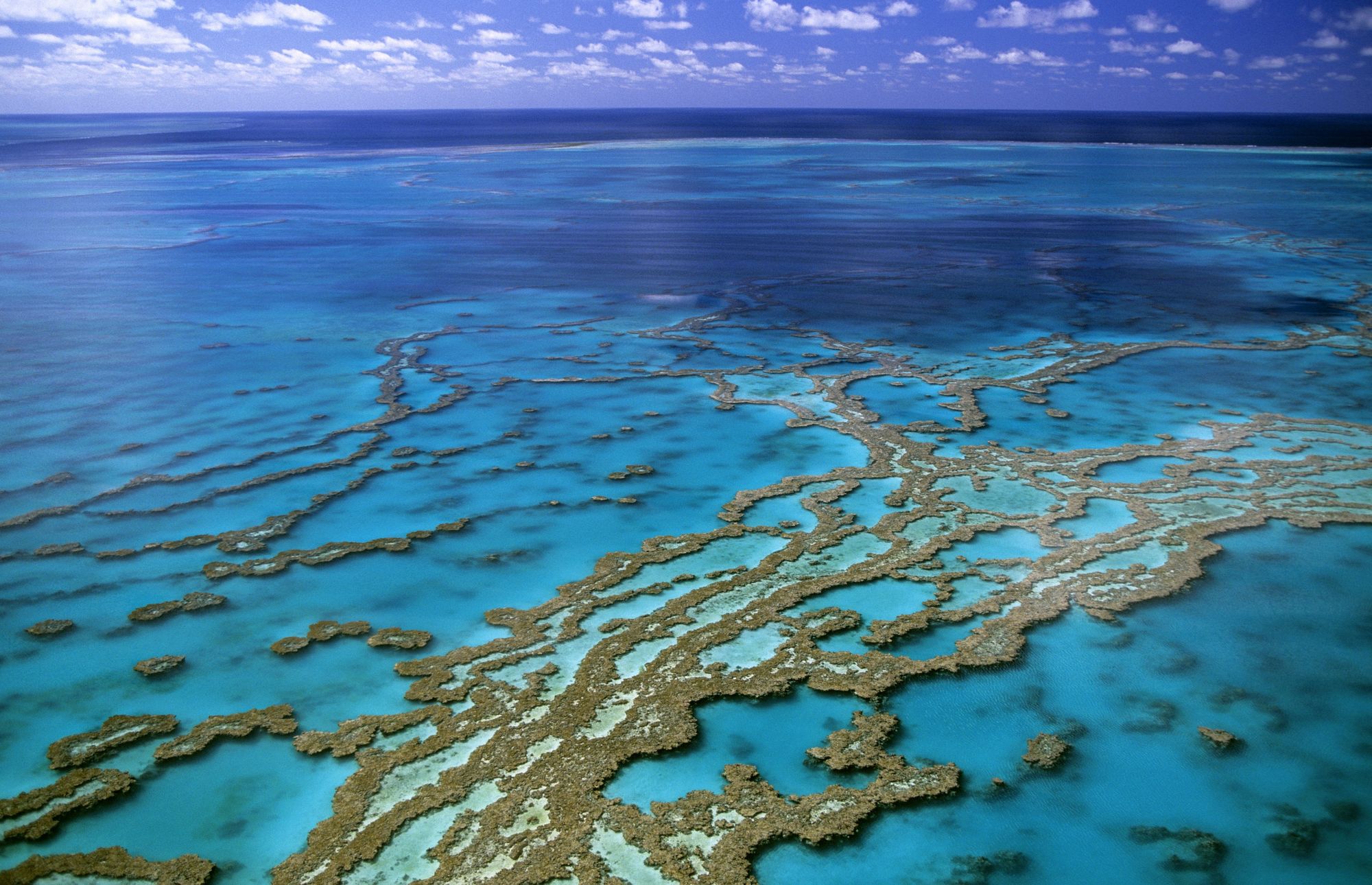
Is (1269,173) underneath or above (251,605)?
above

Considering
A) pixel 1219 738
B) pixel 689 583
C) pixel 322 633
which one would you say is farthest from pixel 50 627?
pixel 1219 738

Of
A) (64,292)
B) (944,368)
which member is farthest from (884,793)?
(64,292)

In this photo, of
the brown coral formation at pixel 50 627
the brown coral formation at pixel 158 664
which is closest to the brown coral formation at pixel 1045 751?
the brown coral formation at pixel 158 664

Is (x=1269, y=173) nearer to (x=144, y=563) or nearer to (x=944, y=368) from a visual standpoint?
(x=944, y=368)

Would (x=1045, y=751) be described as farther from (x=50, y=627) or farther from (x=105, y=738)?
(x=50, y=627)

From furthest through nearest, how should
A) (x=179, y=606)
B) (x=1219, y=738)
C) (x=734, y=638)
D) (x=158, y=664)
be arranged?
(x=179, y=606), (x=734, y=638), (x=158, y=664), (x=1219, y=738)

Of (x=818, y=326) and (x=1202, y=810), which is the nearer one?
(x=1202, y=810)

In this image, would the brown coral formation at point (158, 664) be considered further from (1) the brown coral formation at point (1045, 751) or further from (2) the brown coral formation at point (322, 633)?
(1) the brown coral formation at point (1045, 751)
